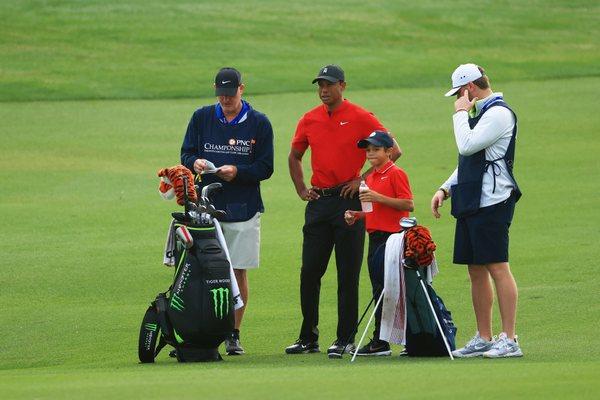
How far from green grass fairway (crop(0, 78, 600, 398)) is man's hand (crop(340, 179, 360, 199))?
1.24m

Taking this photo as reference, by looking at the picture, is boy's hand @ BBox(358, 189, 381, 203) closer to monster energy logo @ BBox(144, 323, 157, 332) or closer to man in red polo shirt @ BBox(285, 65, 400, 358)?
man in red polo shirt @ BBox(285, 65, 400, 358)

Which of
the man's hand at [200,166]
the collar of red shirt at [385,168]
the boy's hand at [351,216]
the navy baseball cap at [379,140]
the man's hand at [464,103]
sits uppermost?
the man's hand at [464,103]

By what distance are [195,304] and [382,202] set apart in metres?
1.50

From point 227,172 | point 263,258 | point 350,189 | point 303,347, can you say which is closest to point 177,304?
point 303,347

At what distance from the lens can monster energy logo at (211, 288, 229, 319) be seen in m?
9.78

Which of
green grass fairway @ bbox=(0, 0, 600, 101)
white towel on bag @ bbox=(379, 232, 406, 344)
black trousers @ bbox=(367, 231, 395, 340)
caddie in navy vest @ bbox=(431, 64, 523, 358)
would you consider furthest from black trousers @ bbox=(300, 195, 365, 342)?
green grass fairway @ bbox=(0, 0, 600, 101)

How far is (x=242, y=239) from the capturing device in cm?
1092

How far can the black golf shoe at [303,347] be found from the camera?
1048 cm

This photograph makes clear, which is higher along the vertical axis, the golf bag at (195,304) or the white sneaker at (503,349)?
the golf bag at (195,304)

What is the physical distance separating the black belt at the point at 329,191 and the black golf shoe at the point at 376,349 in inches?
46.4

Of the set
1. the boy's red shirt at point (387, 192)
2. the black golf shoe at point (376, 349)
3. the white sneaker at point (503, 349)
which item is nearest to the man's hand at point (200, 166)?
the boy's red shirt at point (387, 192)

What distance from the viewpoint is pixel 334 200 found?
34.9 feet

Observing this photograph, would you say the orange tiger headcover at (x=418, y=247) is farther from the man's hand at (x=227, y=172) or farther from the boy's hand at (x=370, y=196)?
the man's hand at (x=227, y=172)

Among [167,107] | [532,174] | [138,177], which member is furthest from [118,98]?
[532,174]
